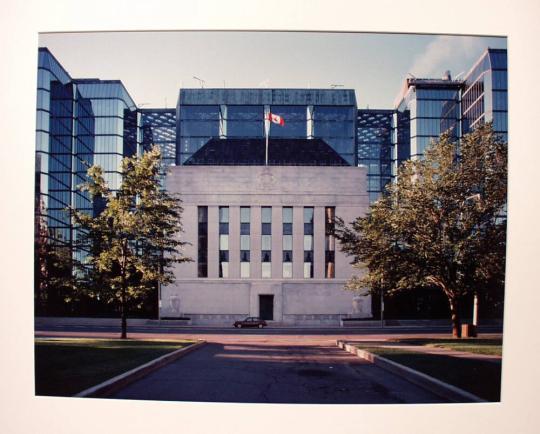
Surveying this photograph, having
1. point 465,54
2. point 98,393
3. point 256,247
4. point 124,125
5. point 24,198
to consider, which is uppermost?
point 465,54

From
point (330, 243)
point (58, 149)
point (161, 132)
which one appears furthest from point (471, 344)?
point (58, 149)

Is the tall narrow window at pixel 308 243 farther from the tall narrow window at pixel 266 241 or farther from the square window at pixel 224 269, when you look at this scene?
the square window at pixel 224 269

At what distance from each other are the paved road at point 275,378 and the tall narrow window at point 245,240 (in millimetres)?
1485

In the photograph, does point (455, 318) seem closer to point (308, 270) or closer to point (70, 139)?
point (308, 270)

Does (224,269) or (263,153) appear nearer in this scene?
(224,269)

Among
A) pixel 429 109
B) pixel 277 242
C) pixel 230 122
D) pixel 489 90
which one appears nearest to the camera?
pixel 489 90

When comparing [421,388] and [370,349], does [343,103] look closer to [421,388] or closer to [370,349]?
[370,349]

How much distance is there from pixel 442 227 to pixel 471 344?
7.72 ft

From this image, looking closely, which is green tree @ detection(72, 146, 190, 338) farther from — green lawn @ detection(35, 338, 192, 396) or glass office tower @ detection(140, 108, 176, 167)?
green lawn @ detection(35, 338, 192, 396)

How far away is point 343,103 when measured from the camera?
31.4ft

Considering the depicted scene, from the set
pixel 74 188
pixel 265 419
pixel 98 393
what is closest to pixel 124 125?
pixel 74 188

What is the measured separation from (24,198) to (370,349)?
7429 millimetres

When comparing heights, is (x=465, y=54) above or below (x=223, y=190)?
above

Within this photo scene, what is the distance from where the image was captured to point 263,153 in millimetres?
10094
